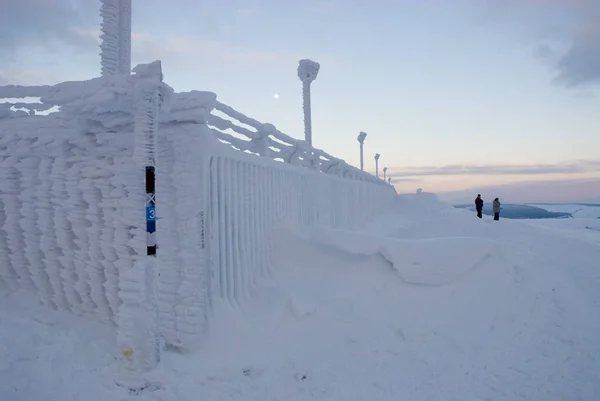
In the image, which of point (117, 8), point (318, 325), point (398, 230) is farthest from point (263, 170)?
point (398, 230)

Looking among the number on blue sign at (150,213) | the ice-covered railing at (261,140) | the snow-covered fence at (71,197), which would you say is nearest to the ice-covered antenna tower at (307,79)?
the ice-covered railing at (261,140)

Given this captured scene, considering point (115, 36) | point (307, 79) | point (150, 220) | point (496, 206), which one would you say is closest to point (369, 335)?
point (150, 220)

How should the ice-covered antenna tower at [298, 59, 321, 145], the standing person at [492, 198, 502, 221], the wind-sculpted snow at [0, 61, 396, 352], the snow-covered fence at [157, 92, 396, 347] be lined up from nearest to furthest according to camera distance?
the wind-sculpted snow at [0, 61, 396, 352], the snow-covered fence at [157, 92, 396, 347], the ice-covered antenna tower at [298, 59, 321, 145], the standing person at [492, 198, 502, 221]

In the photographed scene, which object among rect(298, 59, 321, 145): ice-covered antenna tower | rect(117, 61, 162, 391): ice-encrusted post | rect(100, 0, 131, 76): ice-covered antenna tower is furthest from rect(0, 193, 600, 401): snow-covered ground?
rect(298, 59, 321, 145): ice-covered antenna tower

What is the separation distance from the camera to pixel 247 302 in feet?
21.2

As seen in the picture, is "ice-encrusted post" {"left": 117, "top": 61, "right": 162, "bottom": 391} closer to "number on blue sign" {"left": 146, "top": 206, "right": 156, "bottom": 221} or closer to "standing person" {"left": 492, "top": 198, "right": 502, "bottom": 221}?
"number on blue sign" {"left": 146, "top": 206, "right": 156, "bottom": 221}

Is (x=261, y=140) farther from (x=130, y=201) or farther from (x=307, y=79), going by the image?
(x=307, y=79)

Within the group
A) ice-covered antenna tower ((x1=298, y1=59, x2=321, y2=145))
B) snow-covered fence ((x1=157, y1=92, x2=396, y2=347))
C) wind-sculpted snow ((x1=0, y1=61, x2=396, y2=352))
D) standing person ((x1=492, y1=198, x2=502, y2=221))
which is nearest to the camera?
wind-sculpted snow ((x1=0, y1=61, x2=396, y2=352))

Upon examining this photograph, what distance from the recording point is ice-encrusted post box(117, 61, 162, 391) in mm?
4699

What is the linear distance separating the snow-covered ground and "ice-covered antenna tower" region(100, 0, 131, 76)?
214 inches

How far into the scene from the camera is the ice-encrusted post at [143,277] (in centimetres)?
470

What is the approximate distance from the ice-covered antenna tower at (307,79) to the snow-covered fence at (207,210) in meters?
9.11

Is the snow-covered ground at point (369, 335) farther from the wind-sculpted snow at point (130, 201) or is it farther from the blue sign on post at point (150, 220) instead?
the blue sign on post at point (150, 220)

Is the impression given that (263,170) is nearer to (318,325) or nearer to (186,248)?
(186,248)
